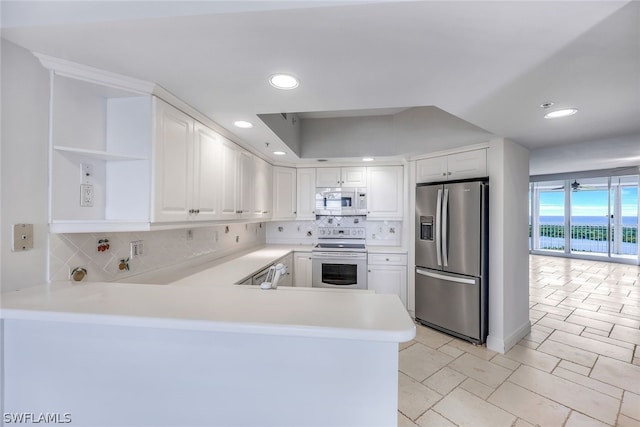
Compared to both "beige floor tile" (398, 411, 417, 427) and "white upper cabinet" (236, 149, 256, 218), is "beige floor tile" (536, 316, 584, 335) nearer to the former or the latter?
"beige floor tile" (398, 411, 417, 427)

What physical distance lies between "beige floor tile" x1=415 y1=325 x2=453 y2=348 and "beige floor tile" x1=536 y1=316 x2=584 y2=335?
1430mm

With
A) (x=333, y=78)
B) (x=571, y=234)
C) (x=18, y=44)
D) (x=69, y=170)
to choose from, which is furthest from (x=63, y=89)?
(x=571, y=234)

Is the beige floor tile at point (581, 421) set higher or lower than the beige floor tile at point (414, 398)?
higher

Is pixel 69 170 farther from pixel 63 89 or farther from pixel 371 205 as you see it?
pixel 371 205

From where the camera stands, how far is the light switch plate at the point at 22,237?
1.26 metres

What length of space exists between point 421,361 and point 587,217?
29.8 feet

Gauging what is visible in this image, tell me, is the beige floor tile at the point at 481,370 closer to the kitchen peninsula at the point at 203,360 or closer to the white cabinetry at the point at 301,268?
the kitchen peninsula at the point at 203,360

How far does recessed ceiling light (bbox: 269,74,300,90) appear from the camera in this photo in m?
1.53

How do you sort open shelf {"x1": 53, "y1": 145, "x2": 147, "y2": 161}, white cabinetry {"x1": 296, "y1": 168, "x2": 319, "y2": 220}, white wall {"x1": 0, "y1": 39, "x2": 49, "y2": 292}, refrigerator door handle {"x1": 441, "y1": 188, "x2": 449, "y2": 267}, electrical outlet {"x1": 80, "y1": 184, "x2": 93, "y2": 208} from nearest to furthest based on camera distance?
white wall {"x1": 0, "y1": 39, "x2": 49, "y2": 292} → open shelf {"x1": 53, "y1": 145, "x2": 147, "y2": 161} → electrical outlet {"x1": 80, "y1": 184, "x2": 93, "y2": 208} → refrigerator door handle {"x1": 441, "y1": 188, "x2": 449, "y2": 267} → white cabinetry {"x1": 296, "y1": 168, "x2": 319, "y2": 220}

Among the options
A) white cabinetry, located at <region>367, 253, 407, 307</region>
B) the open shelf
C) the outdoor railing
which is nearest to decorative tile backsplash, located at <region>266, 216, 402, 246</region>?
white cabinetry, located at <region>367, 253, 407, 307</region>

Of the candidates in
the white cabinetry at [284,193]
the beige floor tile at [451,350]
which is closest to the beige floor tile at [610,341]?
the beige floor tile at [451,350]

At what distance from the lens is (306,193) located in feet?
14.0

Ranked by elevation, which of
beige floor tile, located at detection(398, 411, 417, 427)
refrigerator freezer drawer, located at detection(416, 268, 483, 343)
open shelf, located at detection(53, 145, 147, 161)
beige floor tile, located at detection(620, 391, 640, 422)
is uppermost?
open shelf, located at detection(53, 145, 147, 161)

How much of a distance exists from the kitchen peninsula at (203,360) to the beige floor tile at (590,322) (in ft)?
12.8
